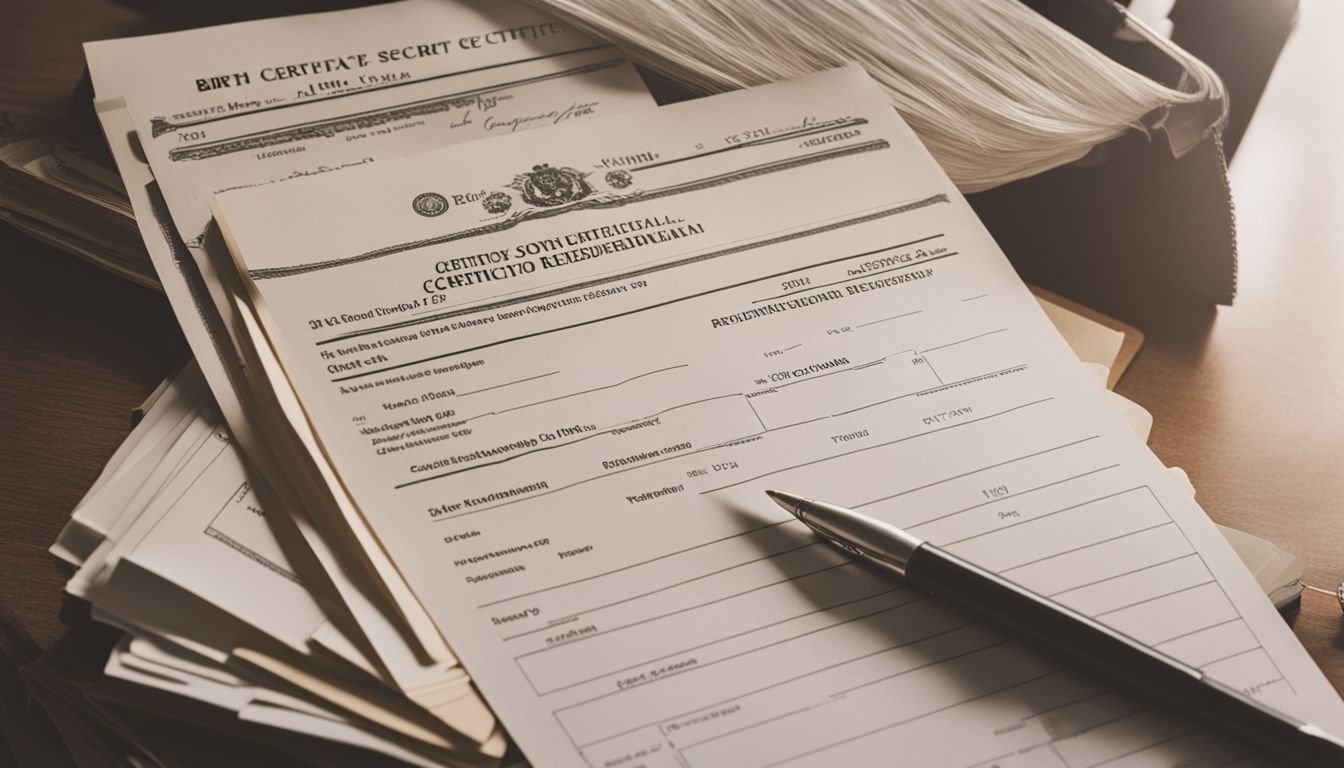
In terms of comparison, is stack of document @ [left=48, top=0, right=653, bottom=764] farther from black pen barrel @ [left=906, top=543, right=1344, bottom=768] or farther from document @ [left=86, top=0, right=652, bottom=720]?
black pen barrel @ [left=906, top=543, right=1344, bottom=768]

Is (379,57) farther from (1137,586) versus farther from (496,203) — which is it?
(1137,586)

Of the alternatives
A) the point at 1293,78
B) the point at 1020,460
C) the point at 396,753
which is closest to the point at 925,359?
the point at 1020,460

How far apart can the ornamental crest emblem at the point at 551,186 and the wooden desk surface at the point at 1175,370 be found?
7.2 inches

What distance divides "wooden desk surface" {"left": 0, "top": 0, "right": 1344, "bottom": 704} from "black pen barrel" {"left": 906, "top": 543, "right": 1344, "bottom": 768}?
0.06 meters

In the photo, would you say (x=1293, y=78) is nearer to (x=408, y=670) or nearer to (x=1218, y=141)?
(x=1218, y=141)

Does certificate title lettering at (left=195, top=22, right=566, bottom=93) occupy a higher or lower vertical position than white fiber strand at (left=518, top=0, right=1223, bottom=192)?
higher

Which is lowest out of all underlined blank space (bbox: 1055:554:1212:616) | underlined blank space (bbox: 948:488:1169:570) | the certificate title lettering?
underlined blank space (bbox: 1055:554:1212:616)

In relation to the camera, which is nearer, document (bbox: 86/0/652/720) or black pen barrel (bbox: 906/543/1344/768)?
black pen barrel (bbox: 906/543/1344/768)

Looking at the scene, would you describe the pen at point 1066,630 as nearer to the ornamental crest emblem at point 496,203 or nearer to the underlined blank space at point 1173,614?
the underlined blank space at point 1173,614

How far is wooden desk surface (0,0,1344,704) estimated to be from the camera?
1.50ft

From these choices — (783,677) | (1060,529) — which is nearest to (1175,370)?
(1060,529)

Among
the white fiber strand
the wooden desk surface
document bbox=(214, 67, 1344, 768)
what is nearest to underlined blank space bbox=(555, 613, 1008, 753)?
document bbox=(214, 67, 1344, 768)

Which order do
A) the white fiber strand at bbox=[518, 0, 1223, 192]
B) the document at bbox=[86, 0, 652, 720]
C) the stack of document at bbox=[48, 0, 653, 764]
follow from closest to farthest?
1. the stack of document at bbox=[48, 0, 653, 764]
2. the document at bbox=[86, 0, 652, 720]
3. the white fiber strand at bbox=[518, 0, 1223, 192]

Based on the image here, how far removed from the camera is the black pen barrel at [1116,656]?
1.23ft
